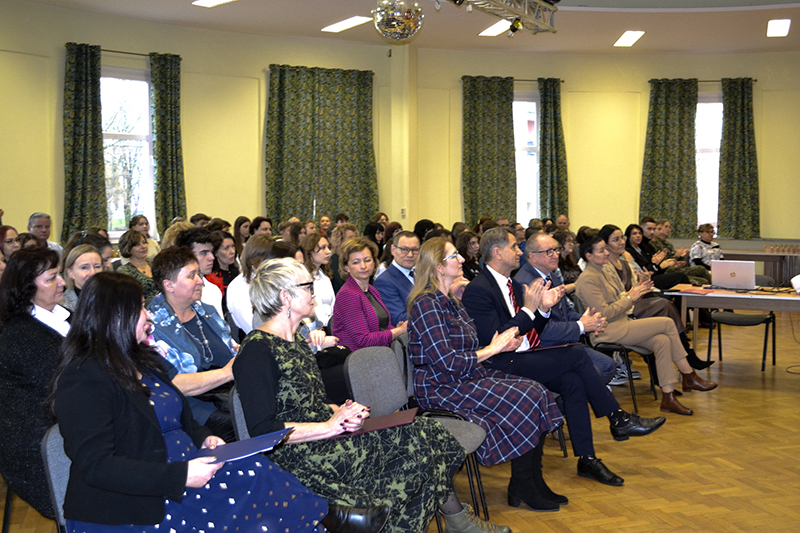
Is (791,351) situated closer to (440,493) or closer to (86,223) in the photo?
(440,493)

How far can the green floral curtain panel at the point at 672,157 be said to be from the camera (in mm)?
12797

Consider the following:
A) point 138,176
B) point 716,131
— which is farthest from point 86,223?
point 716,131

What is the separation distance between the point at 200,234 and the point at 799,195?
37.9 feet

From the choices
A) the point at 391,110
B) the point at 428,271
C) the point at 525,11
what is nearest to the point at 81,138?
the point at 391,110

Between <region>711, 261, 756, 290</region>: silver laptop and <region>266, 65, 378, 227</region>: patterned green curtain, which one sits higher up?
<region>266, 65, 378, 227</region>: patterned green curtain

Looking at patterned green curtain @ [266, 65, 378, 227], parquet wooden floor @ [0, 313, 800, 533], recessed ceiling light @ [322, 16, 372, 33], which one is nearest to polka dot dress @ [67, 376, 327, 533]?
parquet wooden floor @ [0, 313, 800, 533]

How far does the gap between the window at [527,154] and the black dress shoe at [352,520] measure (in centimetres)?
1077

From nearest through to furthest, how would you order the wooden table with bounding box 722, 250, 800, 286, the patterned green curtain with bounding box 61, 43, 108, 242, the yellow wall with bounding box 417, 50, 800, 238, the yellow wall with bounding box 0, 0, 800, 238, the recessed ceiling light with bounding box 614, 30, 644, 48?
the yellow wall with bounding box 0, 0, 800, 238 < the patterned green curtain with bounding box 61, 43, 108, 242 < the recessed ceiling light with bounding box 614, 30, 644, 48 < the wooden table with bounding box 722, 250, 800, 286 < the yellow wall with bounding box 417, 50, 800, 238

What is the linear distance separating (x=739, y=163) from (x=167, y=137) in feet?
30.6

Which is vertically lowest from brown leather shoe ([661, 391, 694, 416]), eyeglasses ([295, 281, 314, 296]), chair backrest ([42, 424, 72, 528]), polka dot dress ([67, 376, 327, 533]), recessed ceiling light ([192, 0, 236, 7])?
brown leather shoe ([661, 391, 694, 416])

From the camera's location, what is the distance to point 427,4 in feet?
30.7

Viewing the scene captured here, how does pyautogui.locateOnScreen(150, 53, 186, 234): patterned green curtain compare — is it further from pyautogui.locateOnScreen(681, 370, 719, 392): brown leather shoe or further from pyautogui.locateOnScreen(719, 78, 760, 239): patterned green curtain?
pyautogui.locateOnScreen(719, 78, 760, 239): patterned green curtain

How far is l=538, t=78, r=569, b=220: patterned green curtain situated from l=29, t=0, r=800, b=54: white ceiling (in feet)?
2.50

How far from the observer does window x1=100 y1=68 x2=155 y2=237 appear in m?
9.99
